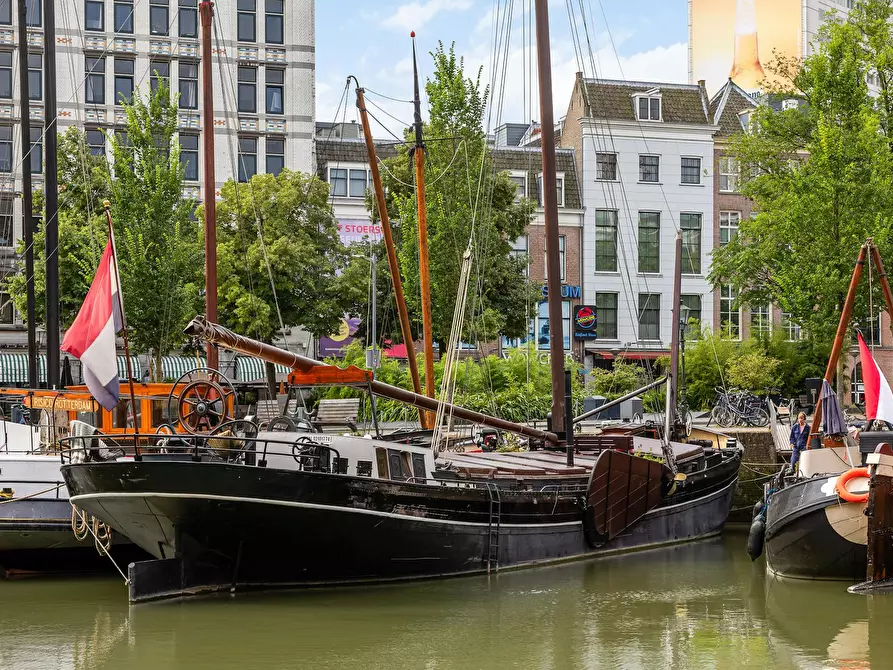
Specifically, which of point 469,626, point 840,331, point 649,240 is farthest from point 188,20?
point 469,626

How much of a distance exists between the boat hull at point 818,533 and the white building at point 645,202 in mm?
33709

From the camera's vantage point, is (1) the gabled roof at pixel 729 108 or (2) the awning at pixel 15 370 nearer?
(2) the awning at pixel 15 370

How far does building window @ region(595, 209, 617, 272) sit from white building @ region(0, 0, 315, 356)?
43.1 ft

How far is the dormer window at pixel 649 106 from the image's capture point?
51.5 metres

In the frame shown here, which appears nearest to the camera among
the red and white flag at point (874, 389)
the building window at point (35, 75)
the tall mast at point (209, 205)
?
the red and white flag at point (874, 389)

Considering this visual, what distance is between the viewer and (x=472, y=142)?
98.2 ft

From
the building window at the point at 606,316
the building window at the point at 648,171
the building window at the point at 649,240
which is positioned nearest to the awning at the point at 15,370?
the building window at the point at 606,316

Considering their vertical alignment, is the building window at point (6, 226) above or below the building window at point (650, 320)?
above

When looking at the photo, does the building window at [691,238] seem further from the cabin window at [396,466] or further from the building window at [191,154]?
the cabin window at [396,466]

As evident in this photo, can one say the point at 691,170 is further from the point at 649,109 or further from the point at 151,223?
the point at 151,223

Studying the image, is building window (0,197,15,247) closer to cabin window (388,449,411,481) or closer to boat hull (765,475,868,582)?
cabin window (388,449,411,481)

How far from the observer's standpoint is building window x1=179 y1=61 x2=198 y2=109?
4622cm

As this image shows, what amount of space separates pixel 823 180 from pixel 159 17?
94.0ft

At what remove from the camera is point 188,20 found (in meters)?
46.8
